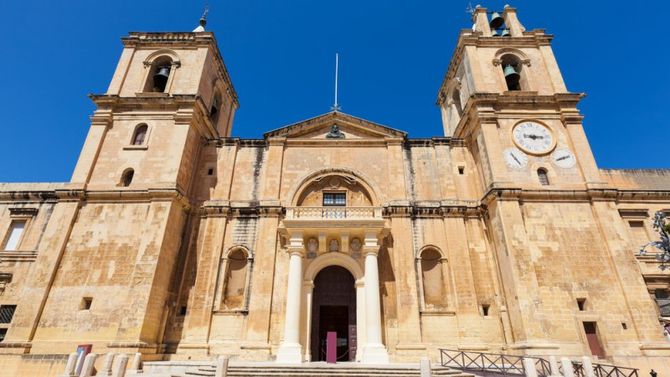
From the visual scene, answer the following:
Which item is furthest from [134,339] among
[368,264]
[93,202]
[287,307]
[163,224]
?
[368,264]

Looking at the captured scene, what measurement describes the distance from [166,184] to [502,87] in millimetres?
20588

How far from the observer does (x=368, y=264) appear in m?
16.4

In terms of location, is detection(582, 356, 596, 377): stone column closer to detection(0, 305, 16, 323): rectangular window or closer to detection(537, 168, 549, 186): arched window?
detection(537, 168, 549, 186): arched window

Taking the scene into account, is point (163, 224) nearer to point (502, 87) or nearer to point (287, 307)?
point (287, 307)

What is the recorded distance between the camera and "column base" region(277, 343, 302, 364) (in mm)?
14516

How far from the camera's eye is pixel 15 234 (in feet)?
61.0

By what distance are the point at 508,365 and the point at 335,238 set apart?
9.49 m

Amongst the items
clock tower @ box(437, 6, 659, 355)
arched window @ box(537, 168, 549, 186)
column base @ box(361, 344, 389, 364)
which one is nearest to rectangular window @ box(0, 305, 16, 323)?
column base @ box(361, 344, 389, 364)

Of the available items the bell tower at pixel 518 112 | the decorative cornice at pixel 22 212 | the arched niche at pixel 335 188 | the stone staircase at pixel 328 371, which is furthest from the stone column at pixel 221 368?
the decorative cornice at pixel 22 212

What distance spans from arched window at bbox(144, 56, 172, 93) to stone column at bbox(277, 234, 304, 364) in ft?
46.7

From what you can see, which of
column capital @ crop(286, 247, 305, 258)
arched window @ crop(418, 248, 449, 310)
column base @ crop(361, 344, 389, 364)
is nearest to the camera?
column base @ crop(361, 344, 389, 364)

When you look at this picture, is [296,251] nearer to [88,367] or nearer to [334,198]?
[334,198]

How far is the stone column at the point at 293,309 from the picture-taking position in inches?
579

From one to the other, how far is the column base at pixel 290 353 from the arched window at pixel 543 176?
1481 cm
